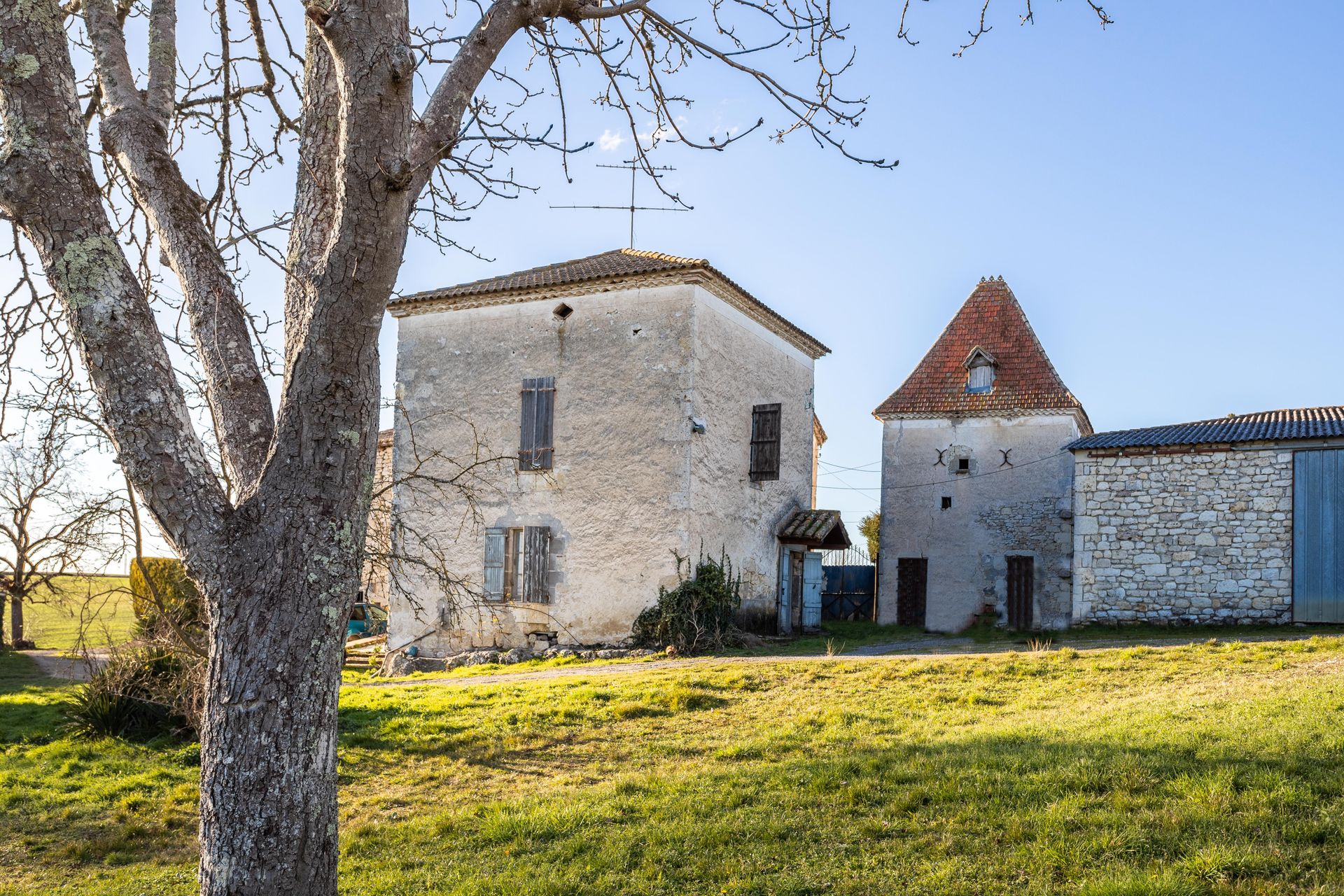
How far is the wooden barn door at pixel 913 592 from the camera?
20891mm

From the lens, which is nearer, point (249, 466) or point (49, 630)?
point (249, 466)

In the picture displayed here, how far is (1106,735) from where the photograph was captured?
6.27 m

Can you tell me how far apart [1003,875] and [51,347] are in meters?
4.96

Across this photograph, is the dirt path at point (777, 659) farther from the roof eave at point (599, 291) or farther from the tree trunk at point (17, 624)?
the tree trunk at point (17, 624)

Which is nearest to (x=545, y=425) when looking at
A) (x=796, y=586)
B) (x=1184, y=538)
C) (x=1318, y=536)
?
(x=796, y=586)

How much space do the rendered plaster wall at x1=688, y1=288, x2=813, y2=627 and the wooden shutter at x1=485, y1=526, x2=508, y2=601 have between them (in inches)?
129

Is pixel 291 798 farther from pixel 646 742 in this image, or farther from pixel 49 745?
pixel 49 745

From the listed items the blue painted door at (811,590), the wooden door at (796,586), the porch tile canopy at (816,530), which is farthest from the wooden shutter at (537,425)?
the blue painted door at (811,590)

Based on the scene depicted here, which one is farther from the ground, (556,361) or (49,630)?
(556,361)

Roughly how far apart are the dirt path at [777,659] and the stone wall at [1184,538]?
1.33 metres

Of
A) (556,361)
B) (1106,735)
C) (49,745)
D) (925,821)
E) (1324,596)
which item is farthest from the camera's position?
(556,361)

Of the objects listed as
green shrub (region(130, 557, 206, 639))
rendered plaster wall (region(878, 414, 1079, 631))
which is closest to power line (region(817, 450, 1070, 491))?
rendered plaster wall (region(878, 414, 1079, 631))

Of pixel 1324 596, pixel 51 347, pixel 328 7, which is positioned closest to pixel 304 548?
pixel 328 7

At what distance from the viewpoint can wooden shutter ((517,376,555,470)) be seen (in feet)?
51.6
